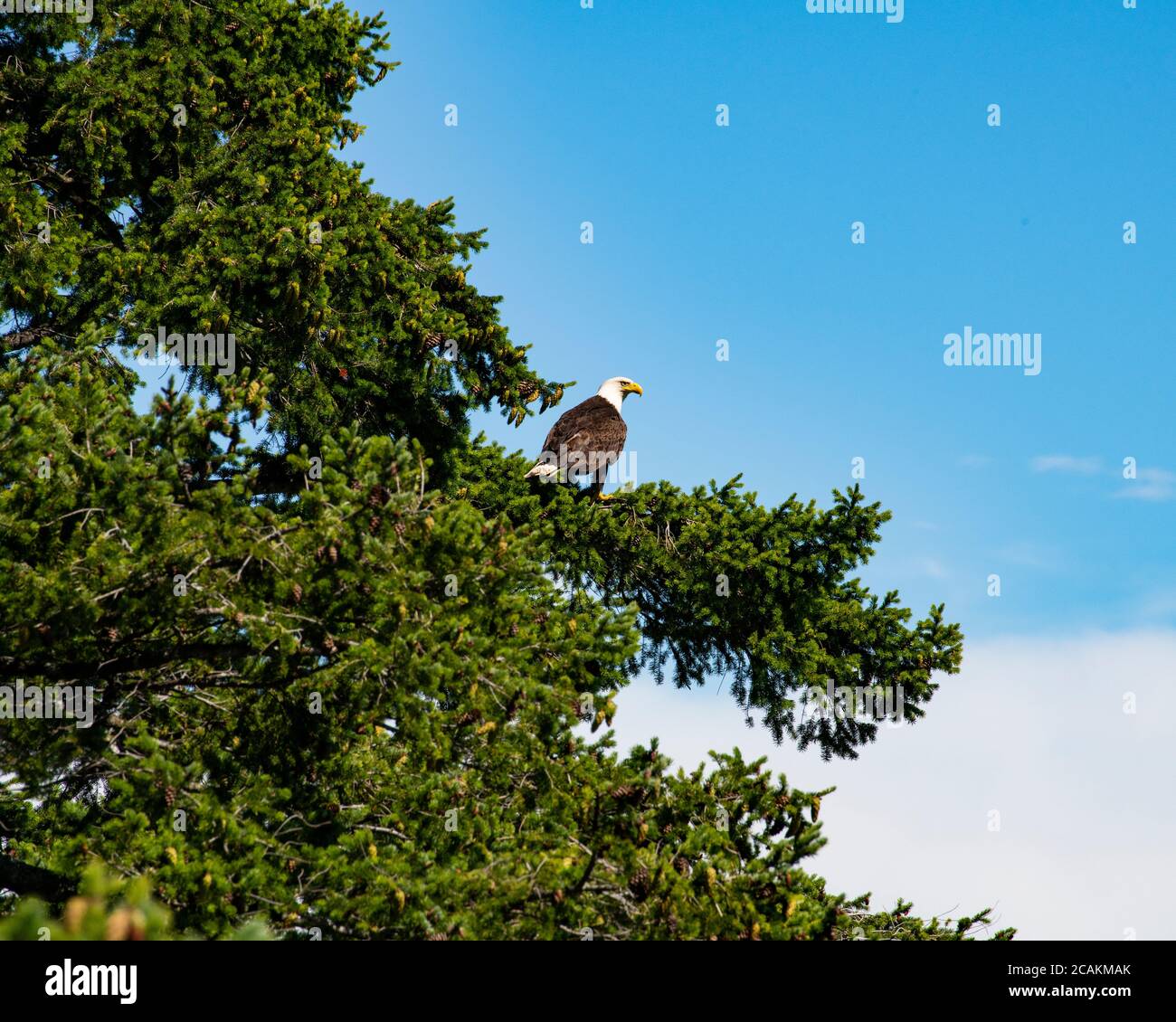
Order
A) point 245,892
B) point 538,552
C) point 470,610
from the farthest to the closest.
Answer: point 538,552
point 470,610
point 245,892

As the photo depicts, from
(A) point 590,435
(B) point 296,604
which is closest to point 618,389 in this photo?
(A) point 590,435

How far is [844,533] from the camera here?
12055 millimetres

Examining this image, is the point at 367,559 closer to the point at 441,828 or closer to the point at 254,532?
the point at 254,532

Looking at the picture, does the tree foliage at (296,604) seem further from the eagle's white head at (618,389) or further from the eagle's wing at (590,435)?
the eagle's white head at (618,389)

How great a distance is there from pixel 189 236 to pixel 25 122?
3132mm

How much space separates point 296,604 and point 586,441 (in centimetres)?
847

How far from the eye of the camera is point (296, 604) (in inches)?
268

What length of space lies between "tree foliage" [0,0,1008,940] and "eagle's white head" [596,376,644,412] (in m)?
5.28

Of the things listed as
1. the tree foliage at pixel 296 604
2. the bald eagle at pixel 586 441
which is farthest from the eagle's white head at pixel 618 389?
the tree foliage at pixel 296 604

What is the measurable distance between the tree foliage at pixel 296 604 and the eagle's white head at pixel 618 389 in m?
5.28

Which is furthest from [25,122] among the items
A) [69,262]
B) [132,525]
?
[132,525]

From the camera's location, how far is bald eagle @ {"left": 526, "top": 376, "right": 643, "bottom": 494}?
14.3 m

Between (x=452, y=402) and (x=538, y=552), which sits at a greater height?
(x=452, y=402)

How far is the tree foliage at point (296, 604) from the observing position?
20.0ft
